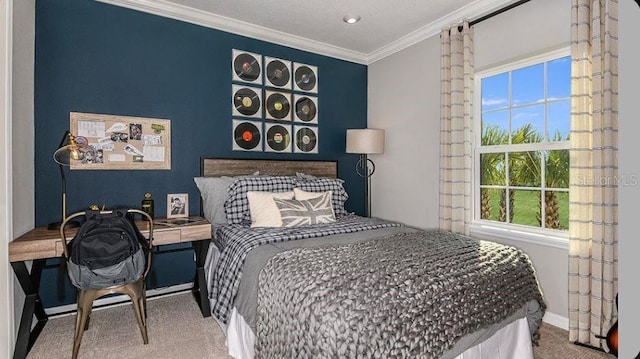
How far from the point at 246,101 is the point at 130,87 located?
1.04 metres

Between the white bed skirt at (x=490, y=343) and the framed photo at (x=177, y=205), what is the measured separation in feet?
4.46

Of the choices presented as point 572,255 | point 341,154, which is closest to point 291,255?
point 572,255

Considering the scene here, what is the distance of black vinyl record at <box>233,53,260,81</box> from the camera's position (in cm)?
326

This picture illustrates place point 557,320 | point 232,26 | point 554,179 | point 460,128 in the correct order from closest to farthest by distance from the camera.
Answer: point 557,320 < point 554,179 < point 460,128 < point 232,26

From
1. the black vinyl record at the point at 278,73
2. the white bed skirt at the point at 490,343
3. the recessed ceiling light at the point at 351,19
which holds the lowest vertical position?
the white bed skirt at the point at 490,343

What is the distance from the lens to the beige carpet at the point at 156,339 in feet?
6.47

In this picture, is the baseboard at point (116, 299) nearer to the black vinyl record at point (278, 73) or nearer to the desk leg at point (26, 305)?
the desk leg at point (26, 305)

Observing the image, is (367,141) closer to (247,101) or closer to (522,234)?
(247,101)

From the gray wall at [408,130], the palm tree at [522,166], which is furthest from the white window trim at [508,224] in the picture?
the gray wall at [408,130]

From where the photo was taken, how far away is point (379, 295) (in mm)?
1229

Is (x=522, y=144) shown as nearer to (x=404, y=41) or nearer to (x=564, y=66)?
(x=564, y=66)

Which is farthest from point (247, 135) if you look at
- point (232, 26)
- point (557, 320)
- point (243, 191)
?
point (557, 320)

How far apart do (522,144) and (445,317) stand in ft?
6.59
